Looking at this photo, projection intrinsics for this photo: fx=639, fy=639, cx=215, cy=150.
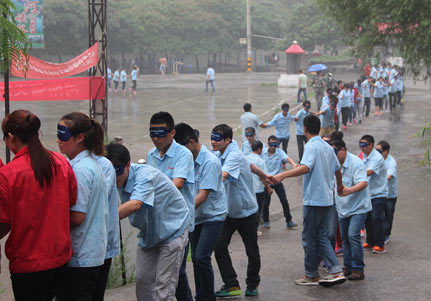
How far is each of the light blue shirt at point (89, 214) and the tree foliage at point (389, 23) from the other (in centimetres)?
1153

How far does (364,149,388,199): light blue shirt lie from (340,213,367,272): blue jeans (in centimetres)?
103

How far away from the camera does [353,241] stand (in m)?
7.14

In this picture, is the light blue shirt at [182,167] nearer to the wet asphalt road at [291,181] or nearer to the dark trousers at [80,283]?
the dark trousers at [80,283]

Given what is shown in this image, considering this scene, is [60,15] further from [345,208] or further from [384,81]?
[345,208]

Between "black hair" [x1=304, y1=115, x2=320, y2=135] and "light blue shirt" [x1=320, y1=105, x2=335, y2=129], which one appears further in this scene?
"light blue shirt" [x1=320, y1=105, x2=335, y2=129]

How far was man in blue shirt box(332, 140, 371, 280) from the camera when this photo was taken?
7.14 meters

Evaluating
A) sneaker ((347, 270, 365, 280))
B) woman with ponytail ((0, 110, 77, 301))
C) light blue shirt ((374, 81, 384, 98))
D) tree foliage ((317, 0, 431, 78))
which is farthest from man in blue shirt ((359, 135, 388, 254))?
light blue shirt ((374, 81, 384, 98))

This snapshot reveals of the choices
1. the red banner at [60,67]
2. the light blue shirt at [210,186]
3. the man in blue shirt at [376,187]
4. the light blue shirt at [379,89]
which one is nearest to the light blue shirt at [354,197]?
the man in blue shirt at [376,187]

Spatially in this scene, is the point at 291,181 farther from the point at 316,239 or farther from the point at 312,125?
the point at 312,125

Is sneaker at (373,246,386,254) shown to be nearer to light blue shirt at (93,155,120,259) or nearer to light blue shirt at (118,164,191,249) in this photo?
light blue shirt at (118,164,191,249)

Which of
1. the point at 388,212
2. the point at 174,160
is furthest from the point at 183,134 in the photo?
the point at 388,212

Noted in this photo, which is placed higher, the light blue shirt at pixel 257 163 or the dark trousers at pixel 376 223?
the light blue shirt at pixel 257 163

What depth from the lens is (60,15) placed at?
47719mm

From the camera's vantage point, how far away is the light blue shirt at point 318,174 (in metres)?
6.68
